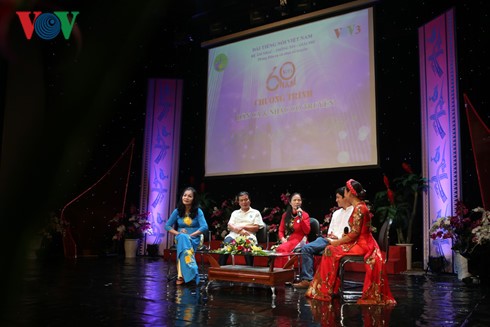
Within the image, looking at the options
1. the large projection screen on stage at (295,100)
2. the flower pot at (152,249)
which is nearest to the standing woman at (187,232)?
the large projection screen on stage at (295,100)

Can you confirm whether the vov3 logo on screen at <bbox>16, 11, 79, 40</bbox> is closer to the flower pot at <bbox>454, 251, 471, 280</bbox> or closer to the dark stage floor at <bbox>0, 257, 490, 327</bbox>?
the dark stage floor at <bbox>0, 257, 490, 327</bbox>

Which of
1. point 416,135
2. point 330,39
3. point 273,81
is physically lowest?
point 416,135

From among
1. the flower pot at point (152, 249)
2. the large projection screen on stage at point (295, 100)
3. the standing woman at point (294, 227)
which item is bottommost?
the flower pot at point (152, 249)

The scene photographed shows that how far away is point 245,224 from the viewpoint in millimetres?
5645

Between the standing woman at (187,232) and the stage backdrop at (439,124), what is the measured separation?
11.1 ft

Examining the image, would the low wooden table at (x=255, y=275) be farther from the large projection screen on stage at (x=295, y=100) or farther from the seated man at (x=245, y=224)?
the large projection screen on stage at (x=295, y=100)

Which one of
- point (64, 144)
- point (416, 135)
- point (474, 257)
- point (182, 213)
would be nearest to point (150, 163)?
point (182, 213)

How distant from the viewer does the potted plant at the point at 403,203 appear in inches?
257

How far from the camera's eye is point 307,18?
23.5ft

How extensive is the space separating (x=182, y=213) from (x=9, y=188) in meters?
4.68

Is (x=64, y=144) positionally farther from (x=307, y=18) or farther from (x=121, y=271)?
(x=307, y=18)

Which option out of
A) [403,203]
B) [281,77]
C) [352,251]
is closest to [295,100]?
[281,77]

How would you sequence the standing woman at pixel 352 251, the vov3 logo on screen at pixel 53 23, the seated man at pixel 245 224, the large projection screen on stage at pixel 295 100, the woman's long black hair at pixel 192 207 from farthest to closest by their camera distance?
1. the vov3 logo on screen at pixel 53 23
2. the large projection screen on stage at pixel 295 100
3. the seated man at pixel 245 224
4. the woman's long black hair at pixel 192 207
5. the standing woman at pixel 352 251

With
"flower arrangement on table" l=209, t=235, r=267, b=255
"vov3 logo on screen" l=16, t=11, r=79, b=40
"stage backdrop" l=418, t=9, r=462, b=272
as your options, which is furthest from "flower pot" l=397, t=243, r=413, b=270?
"vov3 logo on screen" l=16, t=11, r=79, b=40
